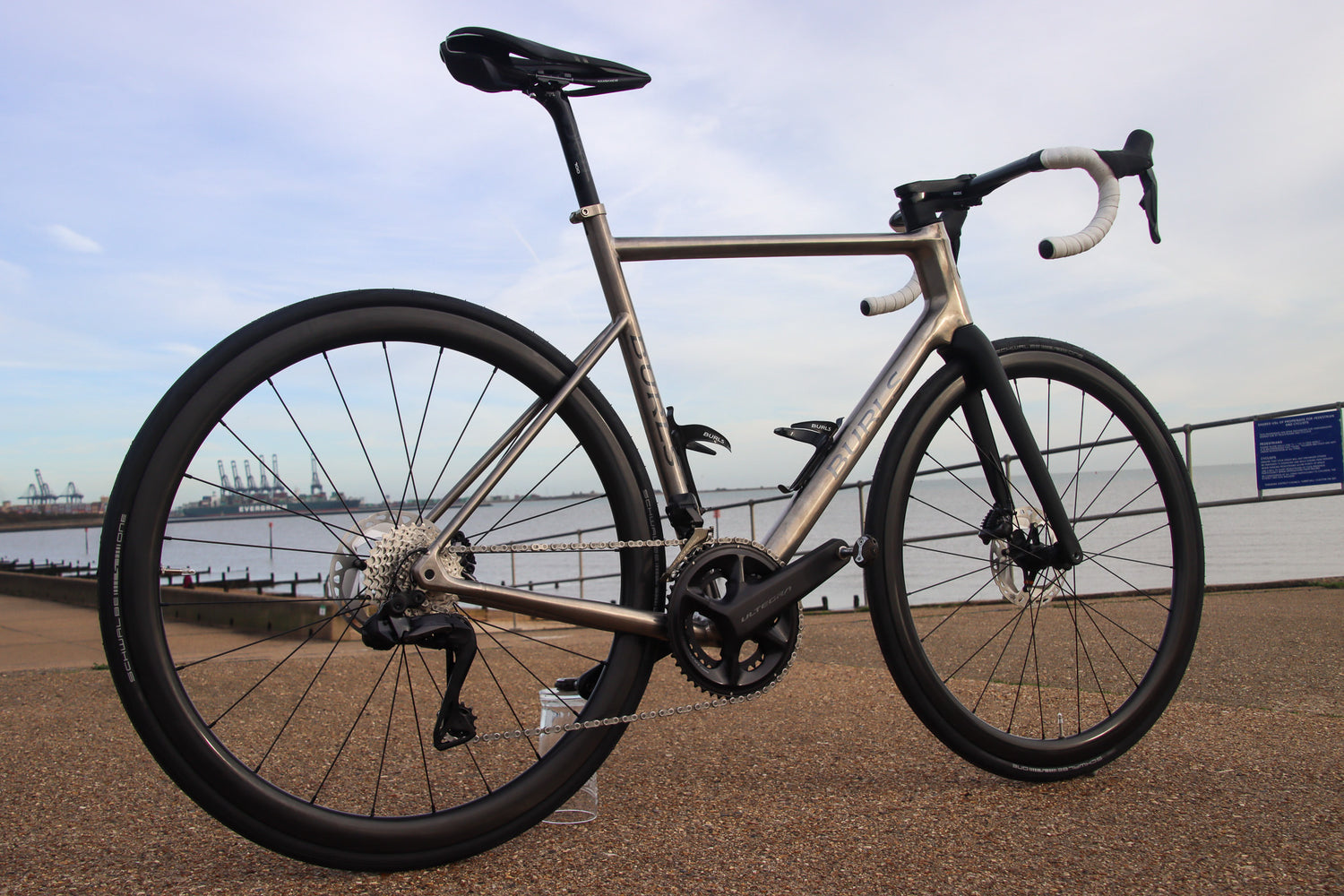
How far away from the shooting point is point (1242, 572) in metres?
11.1

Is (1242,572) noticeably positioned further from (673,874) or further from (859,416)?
(673,874)

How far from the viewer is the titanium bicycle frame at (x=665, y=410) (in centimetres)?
174

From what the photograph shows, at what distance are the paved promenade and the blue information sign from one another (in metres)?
3.76

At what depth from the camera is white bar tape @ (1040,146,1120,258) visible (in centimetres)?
233

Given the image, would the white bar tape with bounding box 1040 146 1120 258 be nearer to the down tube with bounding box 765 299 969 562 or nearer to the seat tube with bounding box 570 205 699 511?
the down tube with bounding box 765 299 969 562

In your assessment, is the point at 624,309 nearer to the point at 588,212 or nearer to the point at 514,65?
the point at 588,212

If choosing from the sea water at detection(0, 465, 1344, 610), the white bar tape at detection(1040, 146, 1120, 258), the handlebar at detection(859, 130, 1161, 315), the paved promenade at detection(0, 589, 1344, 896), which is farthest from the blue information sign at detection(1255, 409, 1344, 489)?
the white bar tape at detection(1040, 146, 1120, 258)

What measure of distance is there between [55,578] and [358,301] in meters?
22.4

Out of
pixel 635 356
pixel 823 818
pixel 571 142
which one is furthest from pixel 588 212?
pixel 823 818

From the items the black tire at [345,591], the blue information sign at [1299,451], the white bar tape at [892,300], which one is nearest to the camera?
the black tire at [345,591]

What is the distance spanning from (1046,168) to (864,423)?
2.86ft

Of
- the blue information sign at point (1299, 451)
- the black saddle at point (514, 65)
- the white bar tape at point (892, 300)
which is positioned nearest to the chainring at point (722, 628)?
the white bar tape at point (892, 300)

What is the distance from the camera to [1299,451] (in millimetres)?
6020

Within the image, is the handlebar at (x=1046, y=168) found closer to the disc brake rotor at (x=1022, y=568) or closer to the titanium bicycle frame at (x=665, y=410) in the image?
the titanium bicycle frame at (x=665, y=410)
